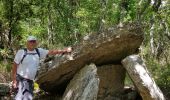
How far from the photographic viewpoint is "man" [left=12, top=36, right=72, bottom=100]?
798 centimetres

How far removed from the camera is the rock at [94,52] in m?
9.61

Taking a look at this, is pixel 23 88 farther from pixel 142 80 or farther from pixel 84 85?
pixel 142 80

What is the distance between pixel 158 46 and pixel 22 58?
62.9 ft

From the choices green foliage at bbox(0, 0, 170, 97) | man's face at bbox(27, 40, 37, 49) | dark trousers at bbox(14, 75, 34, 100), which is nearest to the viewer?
man's face at bbox(27, 40, 37, 49)

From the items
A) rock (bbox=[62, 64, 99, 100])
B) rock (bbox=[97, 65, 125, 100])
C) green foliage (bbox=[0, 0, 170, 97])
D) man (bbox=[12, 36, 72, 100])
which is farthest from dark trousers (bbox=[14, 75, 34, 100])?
green foliage (bbox=[0, 0, 170, 97])

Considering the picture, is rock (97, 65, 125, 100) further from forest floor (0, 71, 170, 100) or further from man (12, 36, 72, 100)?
man (12, 36, 72, 100)

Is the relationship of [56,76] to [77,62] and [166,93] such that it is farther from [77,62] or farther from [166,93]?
[166,93]

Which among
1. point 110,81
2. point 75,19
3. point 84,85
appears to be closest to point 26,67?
point 84,85

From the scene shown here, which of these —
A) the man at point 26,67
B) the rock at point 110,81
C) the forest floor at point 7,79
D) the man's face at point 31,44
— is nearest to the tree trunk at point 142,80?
the rock at point 110,81

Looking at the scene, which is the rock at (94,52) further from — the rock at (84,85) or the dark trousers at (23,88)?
the dark trousers at (23,88)

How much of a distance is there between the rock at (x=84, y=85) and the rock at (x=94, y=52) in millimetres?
281

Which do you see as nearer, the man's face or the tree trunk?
Result: the man's face

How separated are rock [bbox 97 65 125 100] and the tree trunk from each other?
2.69ft

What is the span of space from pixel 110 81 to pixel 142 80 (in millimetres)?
1459
